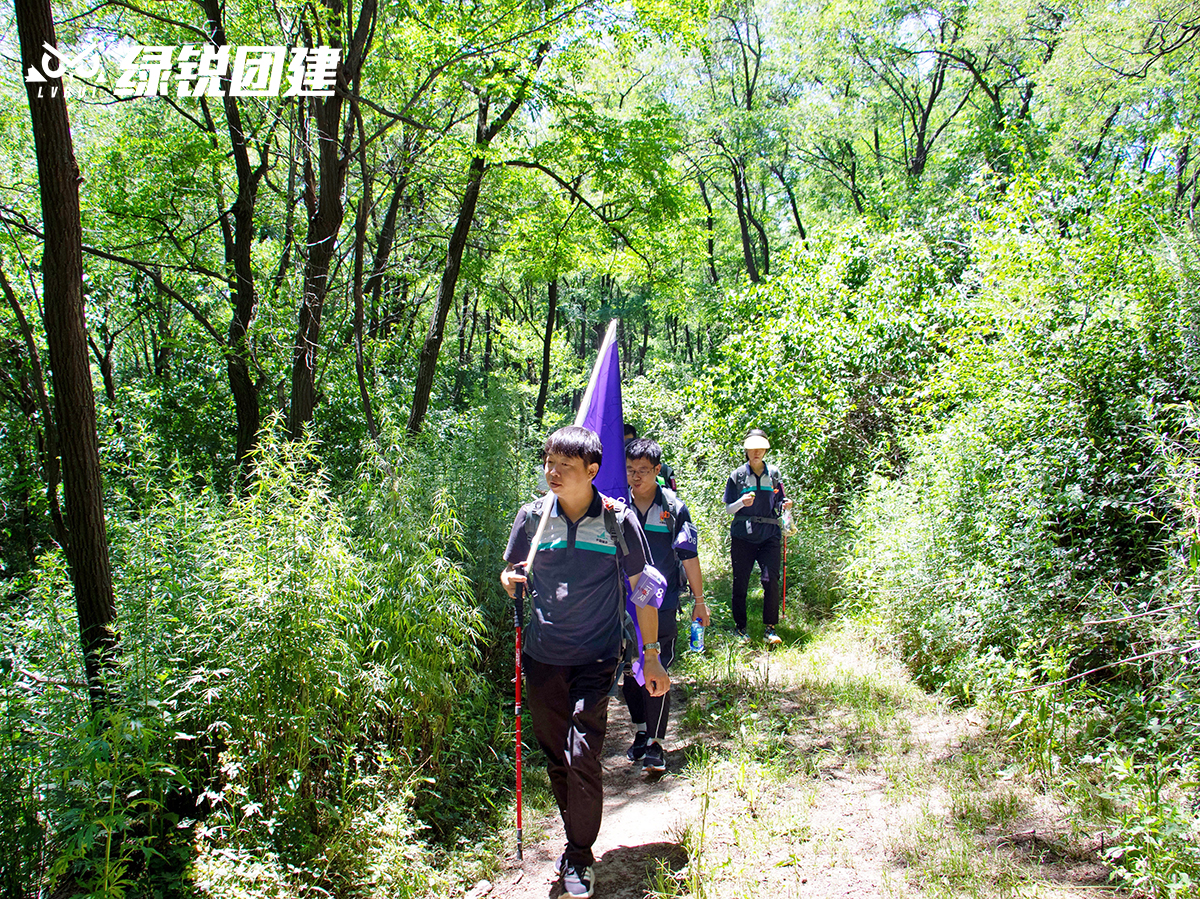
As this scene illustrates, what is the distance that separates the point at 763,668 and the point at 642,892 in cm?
325

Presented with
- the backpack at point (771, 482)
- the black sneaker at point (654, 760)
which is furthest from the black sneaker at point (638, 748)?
the backpack at point (771, 482)

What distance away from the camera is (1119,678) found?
4191 mm

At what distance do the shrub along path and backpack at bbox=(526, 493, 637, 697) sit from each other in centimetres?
95

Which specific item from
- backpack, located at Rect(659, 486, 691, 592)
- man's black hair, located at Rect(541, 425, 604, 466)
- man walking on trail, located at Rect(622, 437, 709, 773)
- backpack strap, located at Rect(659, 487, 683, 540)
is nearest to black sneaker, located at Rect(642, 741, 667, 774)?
man walking on trail, located at Rect(622, 437, 709, 773)

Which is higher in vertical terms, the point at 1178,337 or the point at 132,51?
the point at 132,51

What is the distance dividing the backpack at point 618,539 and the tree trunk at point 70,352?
202cm

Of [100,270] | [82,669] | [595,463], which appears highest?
[100,270]

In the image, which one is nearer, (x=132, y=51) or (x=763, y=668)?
(x=763, y=668)

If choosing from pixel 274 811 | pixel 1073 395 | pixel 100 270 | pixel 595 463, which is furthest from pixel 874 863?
pixel 100 270

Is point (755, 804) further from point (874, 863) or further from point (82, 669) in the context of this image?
point (82, 669)

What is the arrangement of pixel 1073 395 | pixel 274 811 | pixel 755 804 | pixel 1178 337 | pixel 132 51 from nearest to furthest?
pixel 274 811 → pixel 755 804 → pixel 1178 337 → pixel 1073 395 → pixel 132 51

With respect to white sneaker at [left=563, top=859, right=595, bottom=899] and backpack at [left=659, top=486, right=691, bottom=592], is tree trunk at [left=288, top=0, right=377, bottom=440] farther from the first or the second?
white sneaker at [left=563, top=859, right=595, bottom=899]

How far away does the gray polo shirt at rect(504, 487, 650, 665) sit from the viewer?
3.31 m

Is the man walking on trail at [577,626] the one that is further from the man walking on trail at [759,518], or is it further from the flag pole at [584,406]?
the man walking on trail at [759,518]
